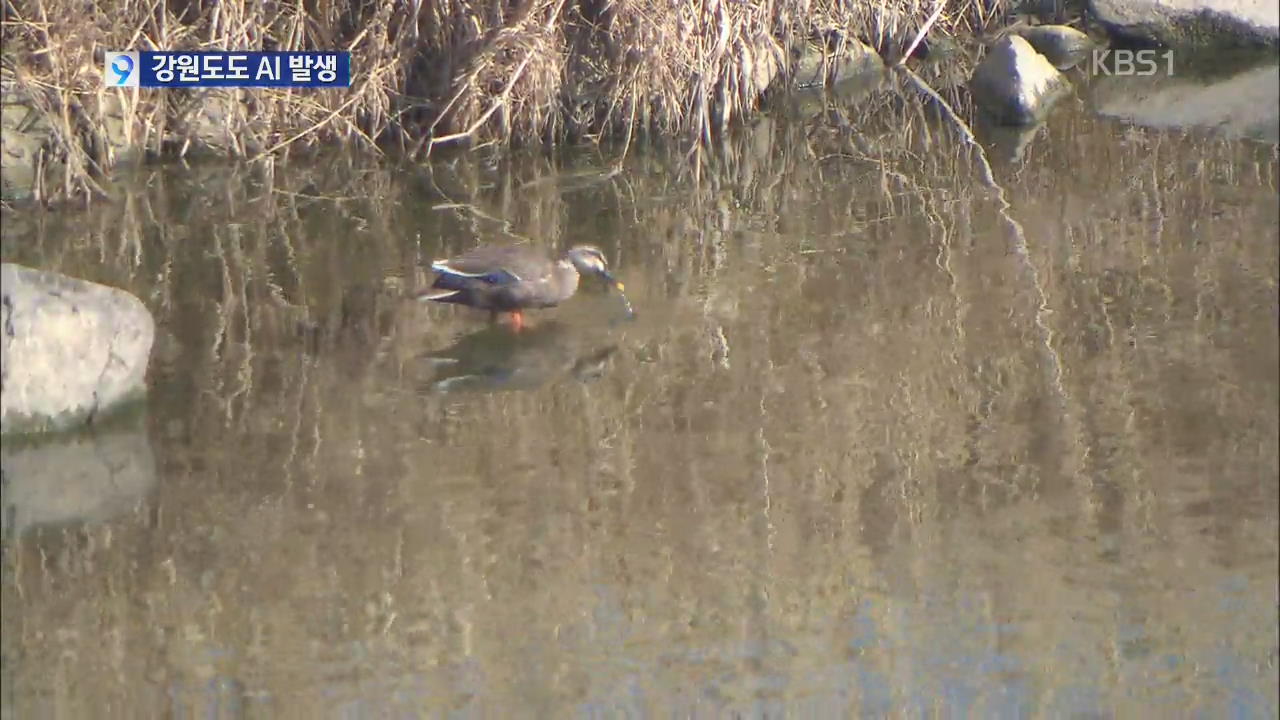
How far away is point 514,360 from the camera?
6.57 m

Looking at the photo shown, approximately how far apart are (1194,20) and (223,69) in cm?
595

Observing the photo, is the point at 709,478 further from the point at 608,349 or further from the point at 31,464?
the point at 31,464

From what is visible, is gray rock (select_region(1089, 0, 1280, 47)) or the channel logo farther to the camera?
gray rock (select_region(1089, 0, 1280, 47))

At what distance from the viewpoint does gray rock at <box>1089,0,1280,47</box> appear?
10758 mm

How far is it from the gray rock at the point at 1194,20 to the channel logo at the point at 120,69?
594cm

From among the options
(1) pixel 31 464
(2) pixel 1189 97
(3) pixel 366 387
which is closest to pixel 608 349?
(3) pixel 366 387

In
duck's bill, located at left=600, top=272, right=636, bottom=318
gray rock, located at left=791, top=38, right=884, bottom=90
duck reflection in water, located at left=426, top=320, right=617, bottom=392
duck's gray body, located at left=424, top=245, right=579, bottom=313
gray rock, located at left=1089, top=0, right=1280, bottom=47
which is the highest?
gray rock, located at left=1089, top=0, right=1280, bottom=47

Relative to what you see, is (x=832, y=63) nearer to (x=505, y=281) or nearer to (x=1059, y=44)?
(x=1059, y=44)

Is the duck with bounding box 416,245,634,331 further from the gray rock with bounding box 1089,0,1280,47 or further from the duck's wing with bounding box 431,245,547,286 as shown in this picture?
the gray rock with bounding box 1089,0,1280,47

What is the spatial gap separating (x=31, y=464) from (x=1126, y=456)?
3521 millimetres

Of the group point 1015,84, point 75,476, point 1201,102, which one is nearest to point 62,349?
point 75,476

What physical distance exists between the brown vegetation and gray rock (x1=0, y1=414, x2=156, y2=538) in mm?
3076

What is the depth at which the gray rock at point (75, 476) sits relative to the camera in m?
5.41

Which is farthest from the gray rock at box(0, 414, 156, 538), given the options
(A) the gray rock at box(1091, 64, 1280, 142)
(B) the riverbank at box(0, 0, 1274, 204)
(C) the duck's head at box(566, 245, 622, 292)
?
(A) the gray rock at box(1091, 64, 1280, 142)
